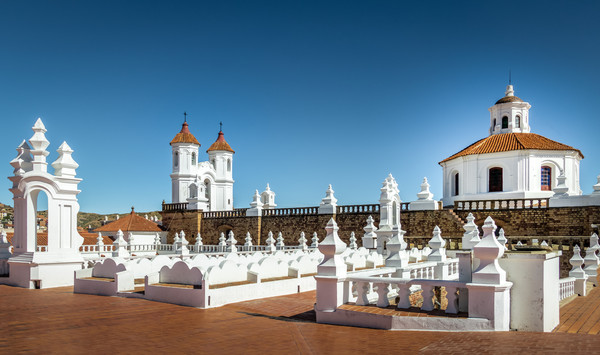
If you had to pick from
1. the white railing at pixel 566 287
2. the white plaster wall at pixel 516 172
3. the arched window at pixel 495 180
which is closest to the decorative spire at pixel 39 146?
the white railing at pixel 566 287

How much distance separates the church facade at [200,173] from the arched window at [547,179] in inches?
1034

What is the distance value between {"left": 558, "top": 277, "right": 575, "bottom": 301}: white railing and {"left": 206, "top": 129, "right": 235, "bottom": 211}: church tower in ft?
130

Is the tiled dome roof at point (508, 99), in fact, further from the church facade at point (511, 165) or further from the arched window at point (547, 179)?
the arched window at point (547, 179)

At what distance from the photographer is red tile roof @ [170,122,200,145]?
46653 millimetres

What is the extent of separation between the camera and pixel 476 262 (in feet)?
24.5

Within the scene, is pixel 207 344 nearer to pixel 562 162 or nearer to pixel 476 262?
pixel 476 262

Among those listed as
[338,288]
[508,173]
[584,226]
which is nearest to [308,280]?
[338,288]

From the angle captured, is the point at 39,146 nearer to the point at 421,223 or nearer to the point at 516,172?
the point at 421,223

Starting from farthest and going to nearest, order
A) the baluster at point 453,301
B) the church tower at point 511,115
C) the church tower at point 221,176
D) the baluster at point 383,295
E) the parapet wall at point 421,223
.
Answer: the church tower at point 221,176
the church tower at point 511,115
the parapet wall at point 421,223
the baluster at point 383,295
the baluster at point 453,301

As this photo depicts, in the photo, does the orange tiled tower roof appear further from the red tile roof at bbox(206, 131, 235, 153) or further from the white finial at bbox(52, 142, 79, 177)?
the white finial at bbox(52, 142, 79, 177)

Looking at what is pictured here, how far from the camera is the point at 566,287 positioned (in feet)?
39.8

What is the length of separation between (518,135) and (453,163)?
4877 mm

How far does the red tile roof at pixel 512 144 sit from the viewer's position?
3247 cm

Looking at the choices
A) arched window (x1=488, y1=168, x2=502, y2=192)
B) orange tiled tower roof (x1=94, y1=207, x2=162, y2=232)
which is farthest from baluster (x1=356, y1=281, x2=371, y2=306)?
orange tiled tower roof (x1=94, y1=207, x2=162, y2=232)
